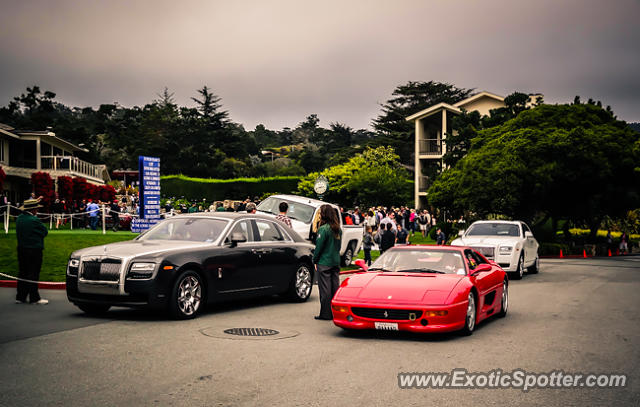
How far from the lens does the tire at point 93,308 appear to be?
36.9ft

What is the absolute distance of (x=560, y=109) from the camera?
3803cm

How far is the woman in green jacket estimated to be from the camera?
11.1m

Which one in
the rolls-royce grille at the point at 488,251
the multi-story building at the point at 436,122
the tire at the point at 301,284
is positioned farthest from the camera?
the multi-story building at the point at 436,122

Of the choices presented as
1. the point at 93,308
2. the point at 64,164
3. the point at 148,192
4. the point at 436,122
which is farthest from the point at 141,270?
the point at 436,122

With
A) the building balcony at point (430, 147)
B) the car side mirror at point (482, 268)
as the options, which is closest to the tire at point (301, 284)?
the car side mirror at point (482, 268)

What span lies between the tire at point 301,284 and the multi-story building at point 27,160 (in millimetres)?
41852

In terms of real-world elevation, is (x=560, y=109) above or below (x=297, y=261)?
above

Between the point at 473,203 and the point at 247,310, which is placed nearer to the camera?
the point at 247,310

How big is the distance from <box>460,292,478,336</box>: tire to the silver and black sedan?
4.08 metres

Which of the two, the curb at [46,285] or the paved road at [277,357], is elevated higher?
the curb at [46,285]

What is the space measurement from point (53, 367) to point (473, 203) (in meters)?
29.0

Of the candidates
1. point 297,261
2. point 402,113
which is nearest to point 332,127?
point 402,113

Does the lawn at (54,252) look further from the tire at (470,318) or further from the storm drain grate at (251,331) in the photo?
the tire at (470,318)

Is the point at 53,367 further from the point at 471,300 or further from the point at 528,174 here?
the point at 528,174
